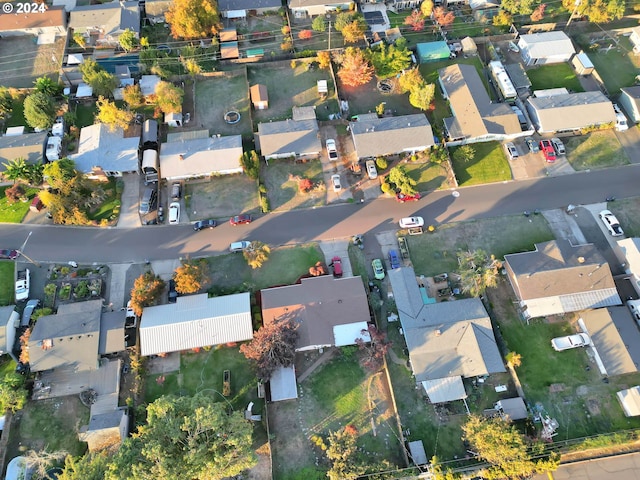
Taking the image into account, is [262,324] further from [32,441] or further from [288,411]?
[32,441]

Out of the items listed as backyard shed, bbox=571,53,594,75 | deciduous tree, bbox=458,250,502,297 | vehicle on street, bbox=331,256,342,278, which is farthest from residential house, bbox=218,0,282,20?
deciduous tree, bbox=458,250,502,297

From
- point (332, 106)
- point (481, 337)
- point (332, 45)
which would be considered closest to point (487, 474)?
point (481, 337)

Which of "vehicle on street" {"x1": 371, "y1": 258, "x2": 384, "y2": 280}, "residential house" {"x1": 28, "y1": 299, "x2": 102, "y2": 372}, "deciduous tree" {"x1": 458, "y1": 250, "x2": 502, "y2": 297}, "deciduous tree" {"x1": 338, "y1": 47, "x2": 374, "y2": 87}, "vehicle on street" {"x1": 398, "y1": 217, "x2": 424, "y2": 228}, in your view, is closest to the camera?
"residential house" {"x1": 28, "y1": 299, "x2": 102, "y2": 372}

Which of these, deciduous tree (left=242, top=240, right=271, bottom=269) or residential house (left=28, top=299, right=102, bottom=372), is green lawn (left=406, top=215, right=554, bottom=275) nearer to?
deciduous tree (left=242, top=240, right=271, bottom=269)

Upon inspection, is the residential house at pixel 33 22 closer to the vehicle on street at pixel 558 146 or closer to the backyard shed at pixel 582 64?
the vehicle on street at pixel 558 146

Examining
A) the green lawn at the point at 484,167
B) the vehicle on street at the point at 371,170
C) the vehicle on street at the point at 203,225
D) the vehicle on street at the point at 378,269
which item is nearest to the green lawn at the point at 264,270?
the vehicle on street at the point at 203,225

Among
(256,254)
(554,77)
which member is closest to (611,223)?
(554,77)
